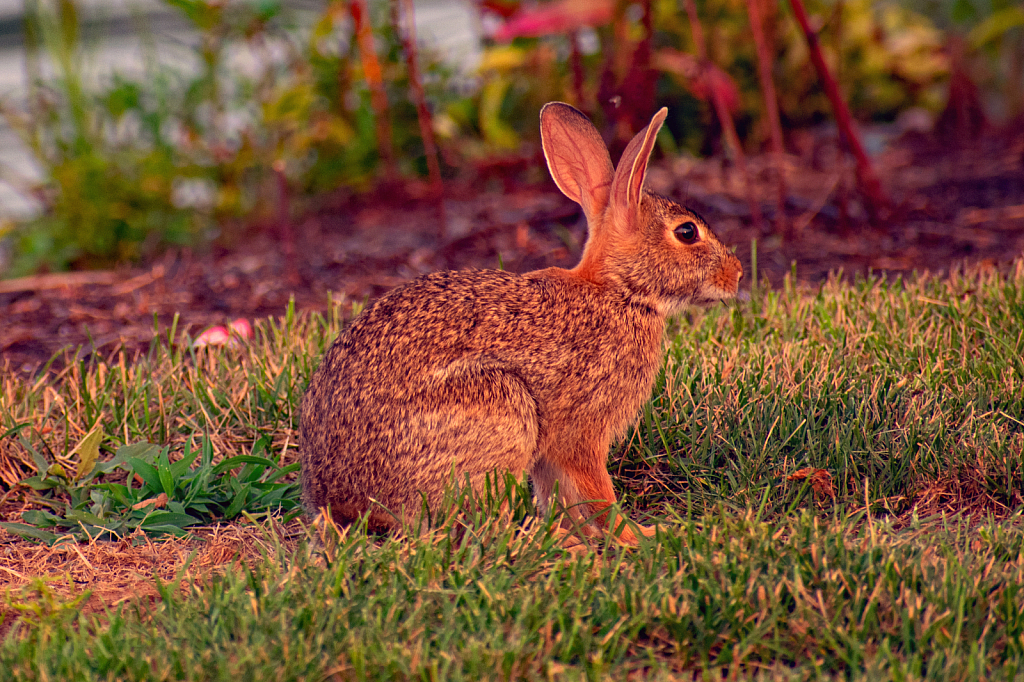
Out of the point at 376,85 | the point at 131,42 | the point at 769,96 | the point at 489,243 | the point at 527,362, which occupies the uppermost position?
the point at 131,42

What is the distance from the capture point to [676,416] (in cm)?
372

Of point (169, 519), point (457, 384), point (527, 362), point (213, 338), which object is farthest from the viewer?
point (213, 338)

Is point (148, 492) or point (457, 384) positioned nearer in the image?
point (457, 384)

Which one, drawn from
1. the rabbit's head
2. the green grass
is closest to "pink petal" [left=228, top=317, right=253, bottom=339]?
the green grass

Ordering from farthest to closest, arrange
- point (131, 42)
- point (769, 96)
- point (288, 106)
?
point (131, 42)
point (288, 106)
point (769, 96)

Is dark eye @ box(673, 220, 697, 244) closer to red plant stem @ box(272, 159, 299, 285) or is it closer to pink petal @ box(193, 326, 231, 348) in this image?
pink petal @ box(193, 326, 231, 348)

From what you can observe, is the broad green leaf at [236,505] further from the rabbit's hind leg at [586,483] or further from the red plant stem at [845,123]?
the red plant stem at [845,123]

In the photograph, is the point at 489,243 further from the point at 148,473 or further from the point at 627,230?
the point at 148,473

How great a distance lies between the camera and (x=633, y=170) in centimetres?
344

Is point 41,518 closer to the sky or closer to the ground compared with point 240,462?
closer to the ground

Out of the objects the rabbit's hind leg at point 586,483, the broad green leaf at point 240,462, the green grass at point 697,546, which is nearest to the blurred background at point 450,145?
the green grass at point 697,546

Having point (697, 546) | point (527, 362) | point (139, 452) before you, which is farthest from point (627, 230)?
point (139, 452)

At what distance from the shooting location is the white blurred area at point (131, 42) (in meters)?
8.34

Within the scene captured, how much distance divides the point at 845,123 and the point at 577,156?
8.60ft
